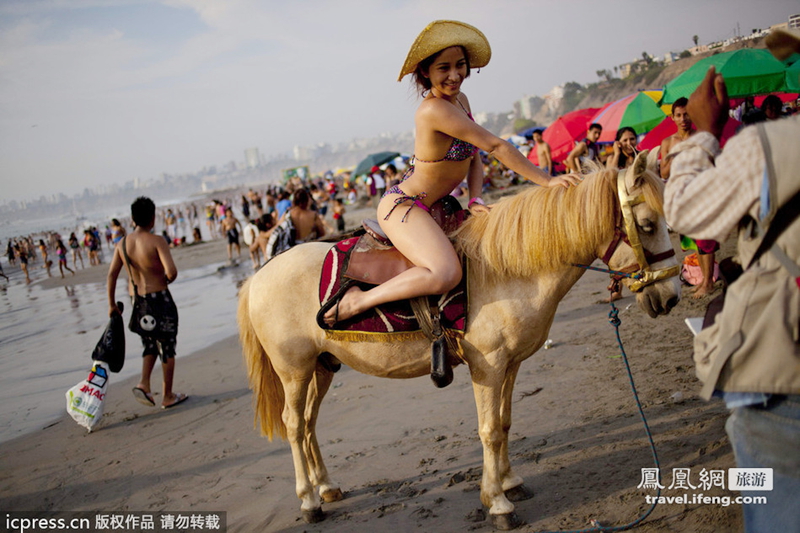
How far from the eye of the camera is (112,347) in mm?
6363

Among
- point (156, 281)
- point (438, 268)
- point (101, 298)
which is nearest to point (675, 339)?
point (438, 268)

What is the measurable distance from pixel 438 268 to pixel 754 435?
1783 millimetres

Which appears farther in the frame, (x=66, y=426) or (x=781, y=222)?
(x=66, y=426)

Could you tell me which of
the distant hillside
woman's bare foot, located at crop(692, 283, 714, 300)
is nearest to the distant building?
the distant hillside

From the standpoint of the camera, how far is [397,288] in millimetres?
3371

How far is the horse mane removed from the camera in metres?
3.01

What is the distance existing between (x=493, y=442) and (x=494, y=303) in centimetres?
89

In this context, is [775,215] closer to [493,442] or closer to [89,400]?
[493,442]

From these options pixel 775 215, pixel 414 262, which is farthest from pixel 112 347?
pixel 775 215

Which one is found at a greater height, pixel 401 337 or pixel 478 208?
pixel 478 208

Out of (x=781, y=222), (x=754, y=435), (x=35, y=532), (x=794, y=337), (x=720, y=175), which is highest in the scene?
(x=720, y=175)

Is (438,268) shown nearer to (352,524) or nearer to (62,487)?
(352,524)

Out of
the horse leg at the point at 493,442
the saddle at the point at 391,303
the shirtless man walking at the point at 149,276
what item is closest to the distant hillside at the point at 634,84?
the shirtless man walking at the point at 149,276

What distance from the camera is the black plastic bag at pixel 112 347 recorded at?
6348 millimetres
